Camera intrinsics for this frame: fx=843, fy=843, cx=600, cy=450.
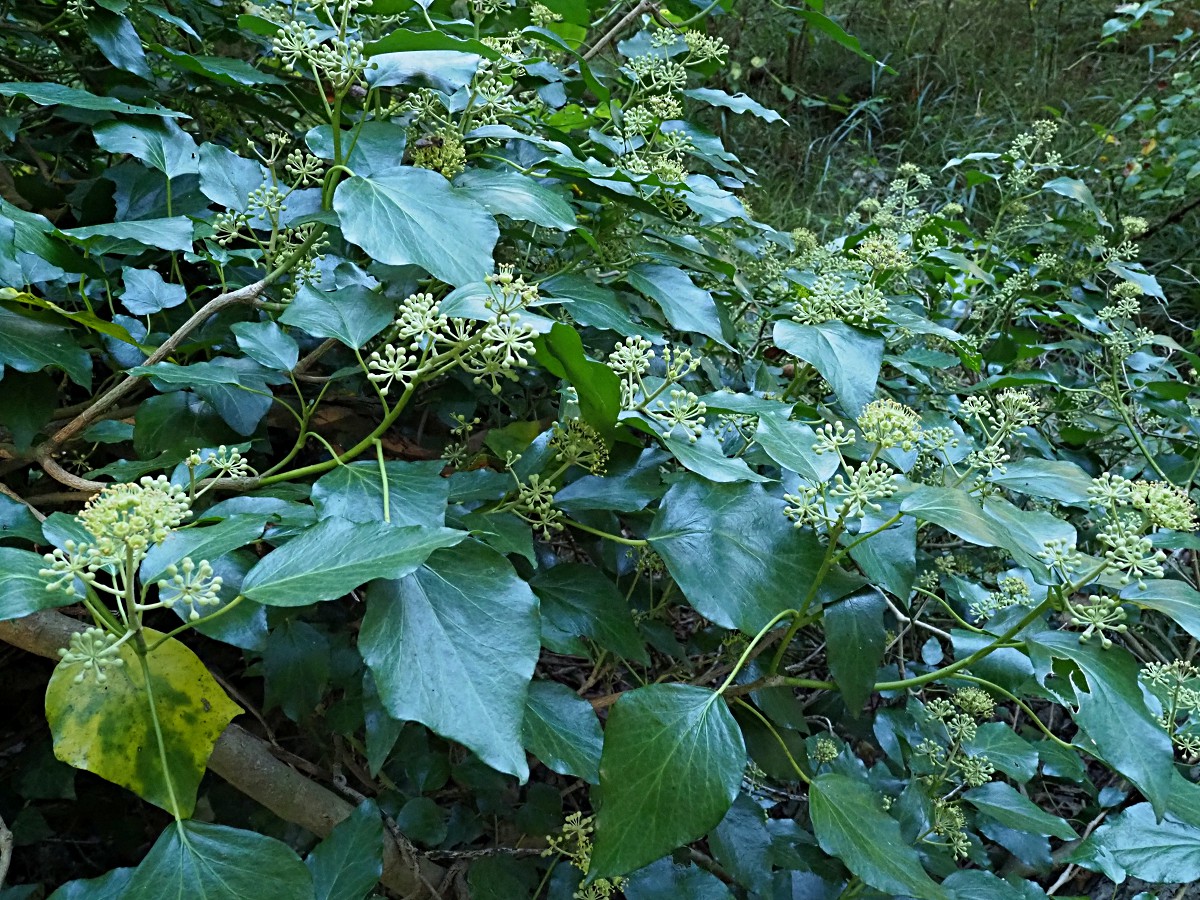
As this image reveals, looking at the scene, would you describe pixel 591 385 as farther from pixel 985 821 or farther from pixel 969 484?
pixel 985 821

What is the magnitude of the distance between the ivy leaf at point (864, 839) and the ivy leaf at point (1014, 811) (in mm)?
399

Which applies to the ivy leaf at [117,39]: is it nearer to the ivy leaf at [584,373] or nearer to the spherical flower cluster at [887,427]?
the ivy leaf at [584,373]

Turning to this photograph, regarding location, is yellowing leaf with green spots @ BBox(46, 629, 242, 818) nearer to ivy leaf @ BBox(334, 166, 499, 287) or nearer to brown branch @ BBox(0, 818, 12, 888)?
brown branch @ BBox(0, 818, 12, 888)

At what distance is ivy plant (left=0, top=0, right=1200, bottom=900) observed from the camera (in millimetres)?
604

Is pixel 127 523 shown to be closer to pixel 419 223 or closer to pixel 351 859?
pixel 419 223

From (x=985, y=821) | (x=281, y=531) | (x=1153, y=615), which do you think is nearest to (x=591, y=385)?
(x=281, y=531)

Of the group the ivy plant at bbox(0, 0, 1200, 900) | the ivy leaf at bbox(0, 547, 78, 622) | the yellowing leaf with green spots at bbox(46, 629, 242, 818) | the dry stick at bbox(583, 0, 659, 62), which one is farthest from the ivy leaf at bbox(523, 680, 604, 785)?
the dry stick at bbox(583, 0, 659, 62)

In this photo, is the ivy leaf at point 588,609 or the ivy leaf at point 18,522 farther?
the ivy leaf at point 588,609

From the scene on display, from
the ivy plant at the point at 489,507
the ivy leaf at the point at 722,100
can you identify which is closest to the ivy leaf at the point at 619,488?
the ivy plant at the point at 489,507

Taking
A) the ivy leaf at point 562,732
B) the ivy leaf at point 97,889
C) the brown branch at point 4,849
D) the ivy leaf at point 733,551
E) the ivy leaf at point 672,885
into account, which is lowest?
the ivy leaf at point 672,885

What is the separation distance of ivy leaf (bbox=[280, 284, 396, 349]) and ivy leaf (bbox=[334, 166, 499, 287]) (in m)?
0.09

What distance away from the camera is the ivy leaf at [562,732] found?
2.30 ft

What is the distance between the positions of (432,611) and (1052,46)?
171 inches

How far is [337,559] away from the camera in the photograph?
561 mm
